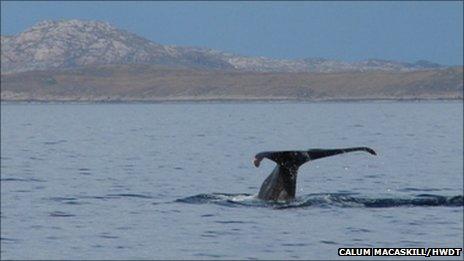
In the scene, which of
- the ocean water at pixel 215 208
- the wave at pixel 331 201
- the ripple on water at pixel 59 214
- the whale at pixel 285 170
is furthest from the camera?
the wave at pixel 331 201

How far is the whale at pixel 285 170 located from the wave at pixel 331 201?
0.73 feet

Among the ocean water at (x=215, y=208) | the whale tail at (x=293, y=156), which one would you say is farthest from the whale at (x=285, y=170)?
the ocean water at (x=215, y=208)

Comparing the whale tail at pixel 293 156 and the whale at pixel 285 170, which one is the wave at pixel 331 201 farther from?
the whale tail at pixel 293 156

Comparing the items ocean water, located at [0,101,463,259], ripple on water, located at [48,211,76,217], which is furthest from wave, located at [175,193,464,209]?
ripple on water, located at [48,211,76,217]

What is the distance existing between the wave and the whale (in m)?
0.22

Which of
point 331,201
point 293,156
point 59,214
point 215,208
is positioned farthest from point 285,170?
point 59,214

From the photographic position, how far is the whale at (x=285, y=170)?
26.5 metres

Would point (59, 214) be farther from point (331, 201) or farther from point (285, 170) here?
point (331, 201)

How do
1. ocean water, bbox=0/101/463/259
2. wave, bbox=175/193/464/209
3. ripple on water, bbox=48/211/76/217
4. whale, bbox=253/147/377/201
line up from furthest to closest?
wave, bbox=175/193/464/209, ripple on water, bbox=48/211/76/217, whale, bbox=253/147/377/201, ocean water, bbox=0/101/463/259

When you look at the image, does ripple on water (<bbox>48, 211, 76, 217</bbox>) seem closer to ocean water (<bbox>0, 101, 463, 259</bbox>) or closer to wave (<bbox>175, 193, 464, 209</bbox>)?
ocean water (<bbox>0, 101, 463, 259</bbox>)

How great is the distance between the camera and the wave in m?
29.3

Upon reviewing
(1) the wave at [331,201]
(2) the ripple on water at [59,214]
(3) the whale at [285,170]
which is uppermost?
(3) the whale at [285,170]

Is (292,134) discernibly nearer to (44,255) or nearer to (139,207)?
(139,207)

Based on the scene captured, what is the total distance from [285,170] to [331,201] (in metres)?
3.44
